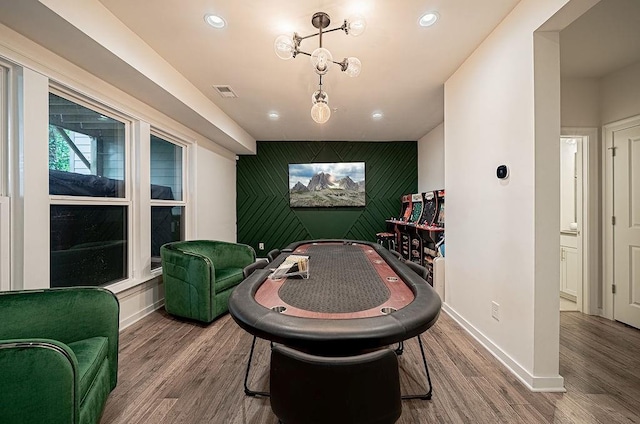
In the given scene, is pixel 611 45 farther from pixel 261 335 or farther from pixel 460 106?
pixel 261 335

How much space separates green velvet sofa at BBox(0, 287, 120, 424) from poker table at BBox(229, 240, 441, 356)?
73 cm

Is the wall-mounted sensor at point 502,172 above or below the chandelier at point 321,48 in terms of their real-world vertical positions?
below

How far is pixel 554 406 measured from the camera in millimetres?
1645

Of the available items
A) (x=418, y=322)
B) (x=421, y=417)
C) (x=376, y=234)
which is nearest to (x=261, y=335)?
(x=418, y=322)

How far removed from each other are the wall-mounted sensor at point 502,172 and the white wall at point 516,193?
0.04 metres

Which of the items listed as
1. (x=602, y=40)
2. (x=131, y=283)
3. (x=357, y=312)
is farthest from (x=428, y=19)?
(x=131, y=283)

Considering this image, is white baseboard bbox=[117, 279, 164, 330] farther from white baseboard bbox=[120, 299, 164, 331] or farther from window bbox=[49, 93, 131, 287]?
window bbox=[49, 93, 131, 287]

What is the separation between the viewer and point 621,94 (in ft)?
9.11

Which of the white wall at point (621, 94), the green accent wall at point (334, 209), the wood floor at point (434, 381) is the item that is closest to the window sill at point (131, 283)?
the wood floor at point (434, 381)

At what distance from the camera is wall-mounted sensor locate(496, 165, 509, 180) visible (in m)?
2.03

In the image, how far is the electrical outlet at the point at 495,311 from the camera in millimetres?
2170

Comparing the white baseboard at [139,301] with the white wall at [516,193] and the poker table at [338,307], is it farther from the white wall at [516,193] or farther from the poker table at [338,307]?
the white wall at [516,193]

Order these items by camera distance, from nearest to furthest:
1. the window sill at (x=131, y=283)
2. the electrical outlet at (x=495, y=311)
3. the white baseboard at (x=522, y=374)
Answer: the white baseboard at (x=522, y=374) < the electrical outlet at (x=495, y=311) < the window sill at (x=131, y=283)

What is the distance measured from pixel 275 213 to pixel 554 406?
5020mm
